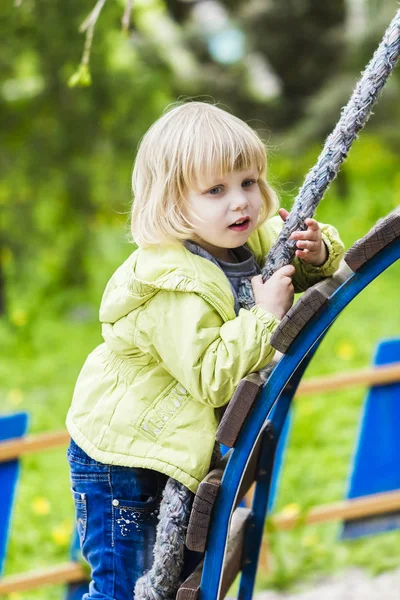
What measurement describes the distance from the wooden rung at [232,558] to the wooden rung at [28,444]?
114cm

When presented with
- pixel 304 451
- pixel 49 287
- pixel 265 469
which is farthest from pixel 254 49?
pixel 265 469

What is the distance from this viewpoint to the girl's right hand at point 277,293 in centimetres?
149

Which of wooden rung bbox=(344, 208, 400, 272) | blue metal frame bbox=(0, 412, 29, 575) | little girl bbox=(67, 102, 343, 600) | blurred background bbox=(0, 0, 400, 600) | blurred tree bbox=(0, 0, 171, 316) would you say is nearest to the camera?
wooden rung bbox=(344, 208, 400, 272)

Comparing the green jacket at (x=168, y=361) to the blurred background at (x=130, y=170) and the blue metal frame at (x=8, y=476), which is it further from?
the blurred background at (x=130, y=170)

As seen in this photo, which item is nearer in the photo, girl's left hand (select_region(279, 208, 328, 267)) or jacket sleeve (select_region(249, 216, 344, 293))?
girl's left hand (select_region(279, 208, 328, 267))

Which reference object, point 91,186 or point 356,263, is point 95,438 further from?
point 91,186

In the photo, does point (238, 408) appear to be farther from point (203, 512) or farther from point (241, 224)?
point (241, 224)

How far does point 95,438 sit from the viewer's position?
5.15ft

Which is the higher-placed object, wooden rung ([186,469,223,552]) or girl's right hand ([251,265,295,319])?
girl's right hand ([251,265,295,319])

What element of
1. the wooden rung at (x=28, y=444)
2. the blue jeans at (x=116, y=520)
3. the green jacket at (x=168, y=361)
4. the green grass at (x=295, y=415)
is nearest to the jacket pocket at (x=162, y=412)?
the green jacket at (x=168, y=361)

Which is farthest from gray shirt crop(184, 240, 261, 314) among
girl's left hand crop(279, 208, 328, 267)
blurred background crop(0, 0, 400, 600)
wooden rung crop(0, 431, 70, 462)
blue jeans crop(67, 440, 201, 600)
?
blurred background crop(0, 0, 400, 600)

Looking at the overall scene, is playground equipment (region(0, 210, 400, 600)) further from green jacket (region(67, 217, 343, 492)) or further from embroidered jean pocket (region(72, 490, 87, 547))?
embroidered jean pocket (region(72, 490, 87, 547))

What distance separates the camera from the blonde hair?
1.47m

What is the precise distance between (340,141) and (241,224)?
0.23 metres
